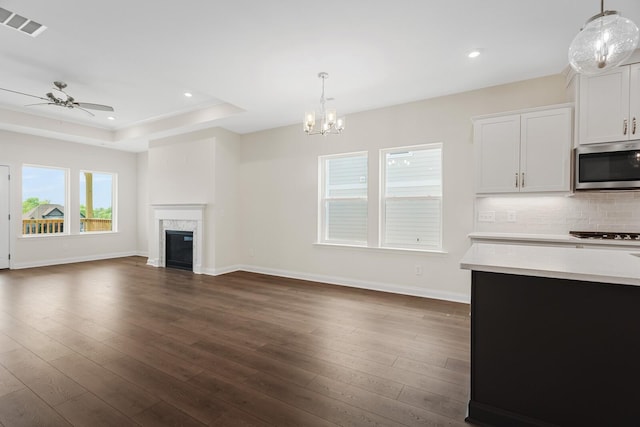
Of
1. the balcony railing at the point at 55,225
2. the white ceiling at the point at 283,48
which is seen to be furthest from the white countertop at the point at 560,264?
the balcony railing at the point at 55,225

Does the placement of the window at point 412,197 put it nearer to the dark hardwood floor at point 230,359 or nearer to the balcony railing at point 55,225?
the dark hardwood floor at point 230,359

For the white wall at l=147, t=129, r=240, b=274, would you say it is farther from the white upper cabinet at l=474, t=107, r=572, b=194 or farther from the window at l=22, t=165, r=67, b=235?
the white upper cabinet at l=474, t=107, r=572, b=194

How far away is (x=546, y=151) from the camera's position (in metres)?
3.39

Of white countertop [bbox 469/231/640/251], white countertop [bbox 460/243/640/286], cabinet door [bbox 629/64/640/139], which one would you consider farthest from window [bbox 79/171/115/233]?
cabinet door [bbox 629/64/640/139]

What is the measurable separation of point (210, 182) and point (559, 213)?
5.64 metres

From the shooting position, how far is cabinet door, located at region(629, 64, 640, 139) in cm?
296

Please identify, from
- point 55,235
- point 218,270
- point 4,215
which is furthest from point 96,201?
point 218,270

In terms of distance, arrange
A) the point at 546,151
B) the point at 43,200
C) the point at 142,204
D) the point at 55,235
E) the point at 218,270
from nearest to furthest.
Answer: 1. the point at 546,151
2. the point at 218,270
3. the point at 43,200
4. the point at 55,235
5. the point at 142,204

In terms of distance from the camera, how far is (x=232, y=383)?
2.16m

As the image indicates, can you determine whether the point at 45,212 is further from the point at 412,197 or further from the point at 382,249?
the point at 412,197

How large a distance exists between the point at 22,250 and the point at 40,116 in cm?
288

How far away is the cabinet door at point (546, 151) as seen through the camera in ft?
10.8

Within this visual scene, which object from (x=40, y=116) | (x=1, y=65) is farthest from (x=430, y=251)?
(x=40, y=116)

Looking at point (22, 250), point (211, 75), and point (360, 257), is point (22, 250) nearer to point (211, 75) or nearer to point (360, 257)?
point (211, 75)
